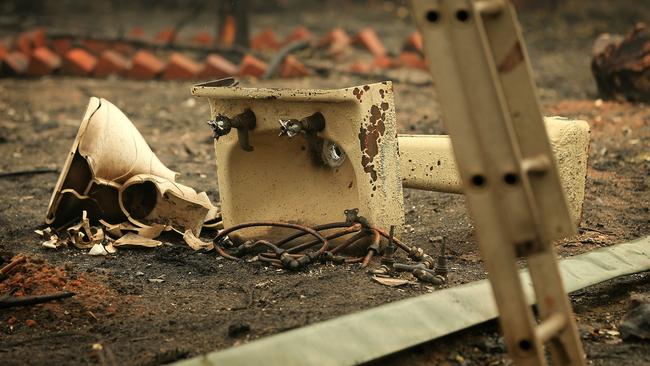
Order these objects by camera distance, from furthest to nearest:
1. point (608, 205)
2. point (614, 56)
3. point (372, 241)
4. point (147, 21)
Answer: point (147, 21) → point (614, 56) → point (608, 205) → point (372, 241)

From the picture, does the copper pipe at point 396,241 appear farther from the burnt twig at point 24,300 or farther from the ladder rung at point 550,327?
the ladder rung at point 550,327

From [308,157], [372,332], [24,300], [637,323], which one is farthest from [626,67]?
[24,300]

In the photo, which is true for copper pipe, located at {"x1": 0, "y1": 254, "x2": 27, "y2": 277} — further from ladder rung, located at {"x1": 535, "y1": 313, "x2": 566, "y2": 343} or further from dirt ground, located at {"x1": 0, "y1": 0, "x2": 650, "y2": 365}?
ladder rung, located at {"x1": 535, "y1": 313, "x2": 566, "y2": 343}

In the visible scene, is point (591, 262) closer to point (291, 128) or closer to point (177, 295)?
point (291, 128)

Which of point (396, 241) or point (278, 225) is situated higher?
point (278, 225)

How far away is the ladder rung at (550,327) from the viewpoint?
2.27 m

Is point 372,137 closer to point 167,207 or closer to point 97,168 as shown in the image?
point 167,207

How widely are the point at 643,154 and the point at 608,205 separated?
4.42ft

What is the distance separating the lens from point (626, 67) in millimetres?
7652

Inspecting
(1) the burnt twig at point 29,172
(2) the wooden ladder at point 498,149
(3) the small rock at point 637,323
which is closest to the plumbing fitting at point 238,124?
(3) the small rock at point 637,323

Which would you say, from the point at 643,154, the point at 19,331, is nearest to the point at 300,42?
the point at 643,154

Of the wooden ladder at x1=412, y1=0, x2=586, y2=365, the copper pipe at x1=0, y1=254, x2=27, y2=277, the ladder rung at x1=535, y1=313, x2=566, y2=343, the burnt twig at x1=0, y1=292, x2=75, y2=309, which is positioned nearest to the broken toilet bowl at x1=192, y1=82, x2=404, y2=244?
the copper pipe at x1=0, y1=254, x2=27, y2=277

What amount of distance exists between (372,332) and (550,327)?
2.41 ft

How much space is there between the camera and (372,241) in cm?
399
